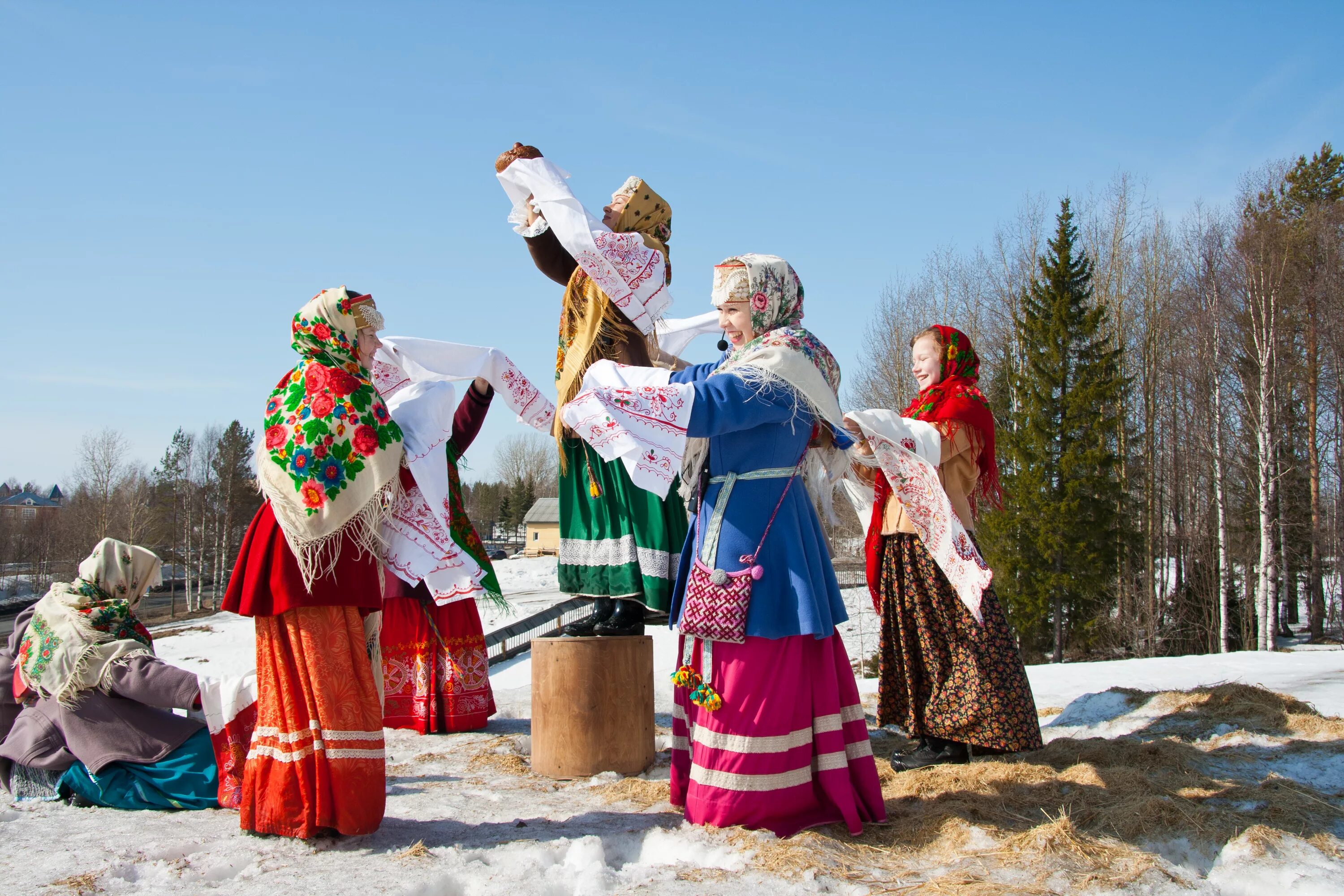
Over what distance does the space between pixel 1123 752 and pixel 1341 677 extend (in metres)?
2.87

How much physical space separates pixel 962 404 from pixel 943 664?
116 centimetres

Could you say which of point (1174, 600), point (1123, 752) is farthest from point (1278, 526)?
point (1123, 752)

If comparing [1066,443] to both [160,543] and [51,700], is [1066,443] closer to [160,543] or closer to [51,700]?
[51,700]

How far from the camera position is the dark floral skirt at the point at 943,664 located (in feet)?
12.3

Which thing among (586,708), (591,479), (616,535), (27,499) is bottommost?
(586,708)

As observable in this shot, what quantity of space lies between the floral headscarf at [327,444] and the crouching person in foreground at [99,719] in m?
1.00

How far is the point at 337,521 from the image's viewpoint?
2854 millimetres

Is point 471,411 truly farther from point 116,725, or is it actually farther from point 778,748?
point 778,748

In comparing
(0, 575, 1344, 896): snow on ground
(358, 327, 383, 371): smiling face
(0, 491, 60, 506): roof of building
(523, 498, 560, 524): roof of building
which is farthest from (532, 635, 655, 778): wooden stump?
(0, 491, 60, 506): roof of building

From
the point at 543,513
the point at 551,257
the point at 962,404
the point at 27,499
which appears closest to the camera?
the point at 962,404

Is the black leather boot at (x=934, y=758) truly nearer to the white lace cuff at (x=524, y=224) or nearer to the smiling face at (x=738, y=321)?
the smiling face at (x=738, y=321)

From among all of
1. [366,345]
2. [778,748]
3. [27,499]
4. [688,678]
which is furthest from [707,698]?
[27,499]

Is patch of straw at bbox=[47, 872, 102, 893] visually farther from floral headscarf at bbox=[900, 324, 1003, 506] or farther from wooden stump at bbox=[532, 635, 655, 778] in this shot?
floral headscarf at bbox=[900, 324, 1003, 506]

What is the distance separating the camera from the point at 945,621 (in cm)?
390
